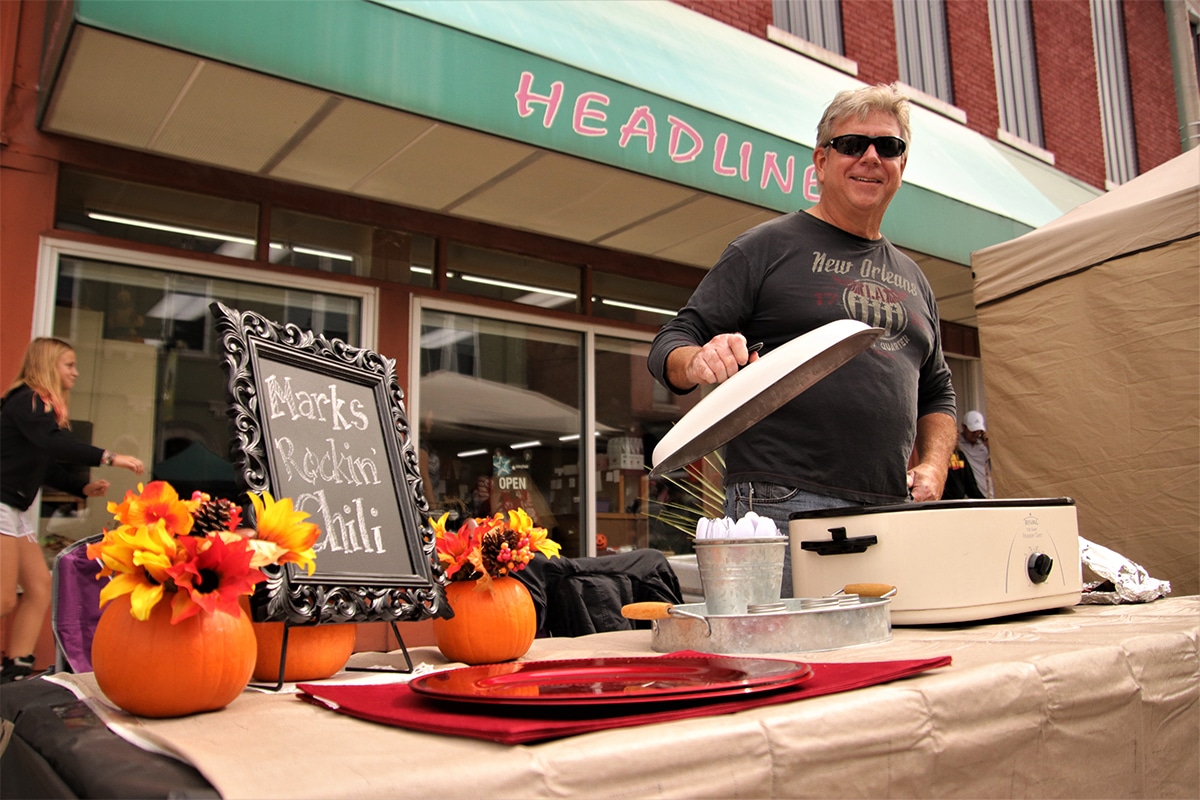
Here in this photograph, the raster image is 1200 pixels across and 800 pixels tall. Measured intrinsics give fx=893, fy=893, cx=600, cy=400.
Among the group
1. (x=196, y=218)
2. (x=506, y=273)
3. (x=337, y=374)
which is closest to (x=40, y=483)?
(x=196, y=218)

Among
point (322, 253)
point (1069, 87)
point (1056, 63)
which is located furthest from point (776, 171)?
point (1069, 87)

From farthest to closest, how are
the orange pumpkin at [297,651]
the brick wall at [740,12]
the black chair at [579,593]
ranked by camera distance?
the brick wall at [740,12], the black chair at [579,593], the orange pumpkin at [297,651]

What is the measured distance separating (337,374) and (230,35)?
2.66 m

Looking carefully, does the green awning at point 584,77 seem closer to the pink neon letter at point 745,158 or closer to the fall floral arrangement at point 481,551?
the pink neon letter at point 745,158

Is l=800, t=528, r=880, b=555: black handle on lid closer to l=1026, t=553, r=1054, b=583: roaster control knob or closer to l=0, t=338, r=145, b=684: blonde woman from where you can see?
l=1026, t=553, r=1054, b=583: roaster control knob

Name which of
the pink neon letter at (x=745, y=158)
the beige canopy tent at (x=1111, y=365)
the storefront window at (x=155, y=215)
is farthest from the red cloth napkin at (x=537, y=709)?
the storefront window at (x=155, y=215)

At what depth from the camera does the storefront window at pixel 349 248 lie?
5.11m

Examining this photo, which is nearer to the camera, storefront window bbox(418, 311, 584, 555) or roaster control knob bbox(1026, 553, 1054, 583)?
roaster control knob bbox(1026, 553, 1054, 583)

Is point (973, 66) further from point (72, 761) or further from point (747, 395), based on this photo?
point (72, 761)

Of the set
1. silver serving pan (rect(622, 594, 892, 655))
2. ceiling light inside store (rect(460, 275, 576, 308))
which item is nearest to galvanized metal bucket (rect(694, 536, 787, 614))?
silver serving pan (rect(622, 594, 892, 655))

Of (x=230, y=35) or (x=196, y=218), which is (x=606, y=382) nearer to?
(x=196, y=218)

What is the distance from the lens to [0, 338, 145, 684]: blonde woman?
3.87 meters

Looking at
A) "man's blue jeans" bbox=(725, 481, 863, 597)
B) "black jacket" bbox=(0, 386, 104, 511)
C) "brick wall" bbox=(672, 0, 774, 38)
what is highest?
"brick wall" bbox=(672, 0, 774, 38)

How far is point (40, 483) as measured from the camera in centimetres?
400
